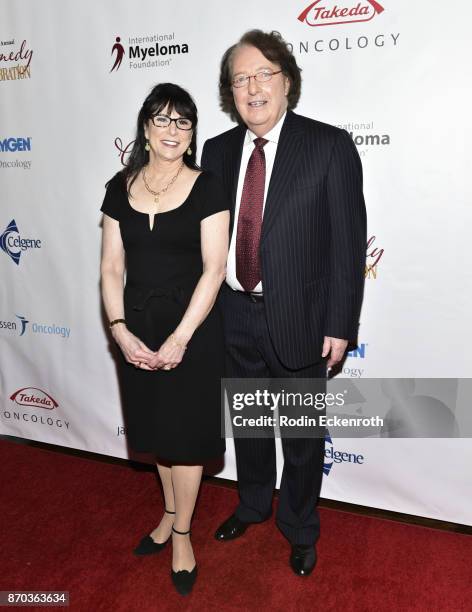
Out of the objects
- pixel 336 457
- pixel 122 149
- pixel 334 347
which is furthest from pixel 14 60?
pixel 336 457

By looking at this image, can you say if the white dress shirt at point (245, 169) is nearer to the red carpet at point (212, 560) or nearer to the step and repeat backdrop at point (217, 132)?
the step and repeat backdrop at point (217, 132)

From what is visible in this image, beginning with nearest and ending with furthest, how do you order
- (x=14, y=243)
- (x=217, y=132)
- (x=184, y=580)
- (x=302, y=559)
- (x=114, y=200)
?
(x=114, y=200)
(x=184, y=580)
(x=302, y=559)
(x=217, y=132)
(x=14, y=243)

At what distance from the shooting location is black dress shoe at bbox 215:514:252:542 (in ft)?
7.99

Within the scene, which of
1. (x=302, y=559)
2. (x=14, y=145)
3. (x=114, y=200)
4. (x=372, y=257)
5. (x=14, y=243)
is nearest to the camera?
(x=114, y=200)

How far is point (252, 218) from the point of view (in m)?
2.04

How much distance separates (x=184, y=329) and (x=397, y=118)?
1.19 metres

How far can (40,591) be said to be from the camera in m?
2.14

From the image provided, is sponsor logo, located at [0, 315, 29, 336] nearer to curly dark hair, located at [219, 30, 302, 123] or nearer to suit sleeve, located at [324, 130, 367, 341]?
curly dark hair, located at [219, 30, 302, 123]

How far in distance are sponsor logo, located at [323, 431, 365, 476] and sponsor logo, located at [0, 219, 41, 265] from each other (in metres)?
1.82

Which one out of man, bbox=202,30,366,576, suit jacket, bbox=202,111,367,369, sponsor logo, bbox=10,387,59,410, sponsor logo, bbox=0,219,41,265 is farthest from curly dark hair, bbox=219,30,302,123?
sponsor logo, bbox=10,387,59,410

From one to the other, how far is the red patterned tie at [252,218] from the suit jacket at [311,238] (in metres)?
0.06

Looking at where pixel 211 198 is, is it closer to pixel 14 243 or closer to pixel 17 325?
pixel 14 243

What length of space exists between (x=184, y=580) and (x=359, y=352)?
118 centimetres

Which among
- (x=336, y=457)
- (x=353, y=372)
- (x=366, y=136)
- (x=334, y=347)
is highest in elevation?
(x=366, y=136)
